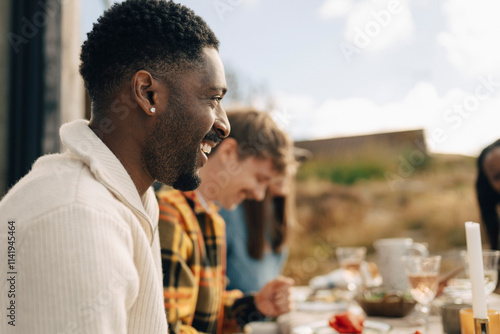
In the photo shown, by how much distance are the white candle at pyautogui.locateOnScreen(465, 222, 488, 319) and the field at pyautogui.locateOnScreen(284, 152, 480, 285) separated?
838 cm

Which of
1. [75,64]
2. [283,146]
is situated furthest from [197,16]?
[75,64]

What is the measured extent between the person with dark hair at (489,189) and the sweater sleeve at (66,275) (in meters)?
2.74

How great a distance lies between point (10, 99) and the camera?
1.84 metres

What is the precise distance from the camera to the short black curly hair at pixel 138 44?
82 centimetres

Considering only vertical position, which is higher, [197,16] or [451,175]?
[451,175]

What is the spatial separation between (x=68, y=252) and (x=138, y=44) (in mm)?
460

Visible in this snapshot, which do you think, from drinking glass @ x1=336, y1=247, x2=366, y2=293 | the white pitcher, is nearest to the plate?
the white pitcher

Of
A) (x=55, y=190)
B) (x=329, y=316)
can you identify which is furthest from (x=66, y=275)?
(x=329, y=316)

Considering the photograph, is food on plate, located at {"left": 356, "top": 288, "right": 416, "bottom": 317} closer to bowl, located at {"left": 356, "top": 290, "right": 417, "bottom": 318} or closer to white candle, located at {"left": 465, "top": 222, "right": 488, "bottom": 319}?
bowl, located at {"left": 356, "top": 290, "right": 417, "bottom": 318}

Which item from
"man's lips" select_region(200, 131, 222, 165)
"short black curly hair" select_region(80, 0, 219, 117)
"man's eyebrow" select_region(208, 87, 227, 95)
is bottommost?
"man's lips" select_region(200, 131, 222, 165)

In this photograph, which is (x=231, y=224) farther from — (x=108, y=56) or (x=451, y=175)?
(x=451, y=175)

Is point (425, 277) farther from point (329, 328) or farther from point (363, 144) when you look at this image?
point (363, 144)

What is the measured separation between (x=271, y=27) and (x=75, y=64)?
A: 1.27m

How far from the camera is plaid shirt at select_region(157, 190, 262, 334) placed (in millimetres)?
1178
